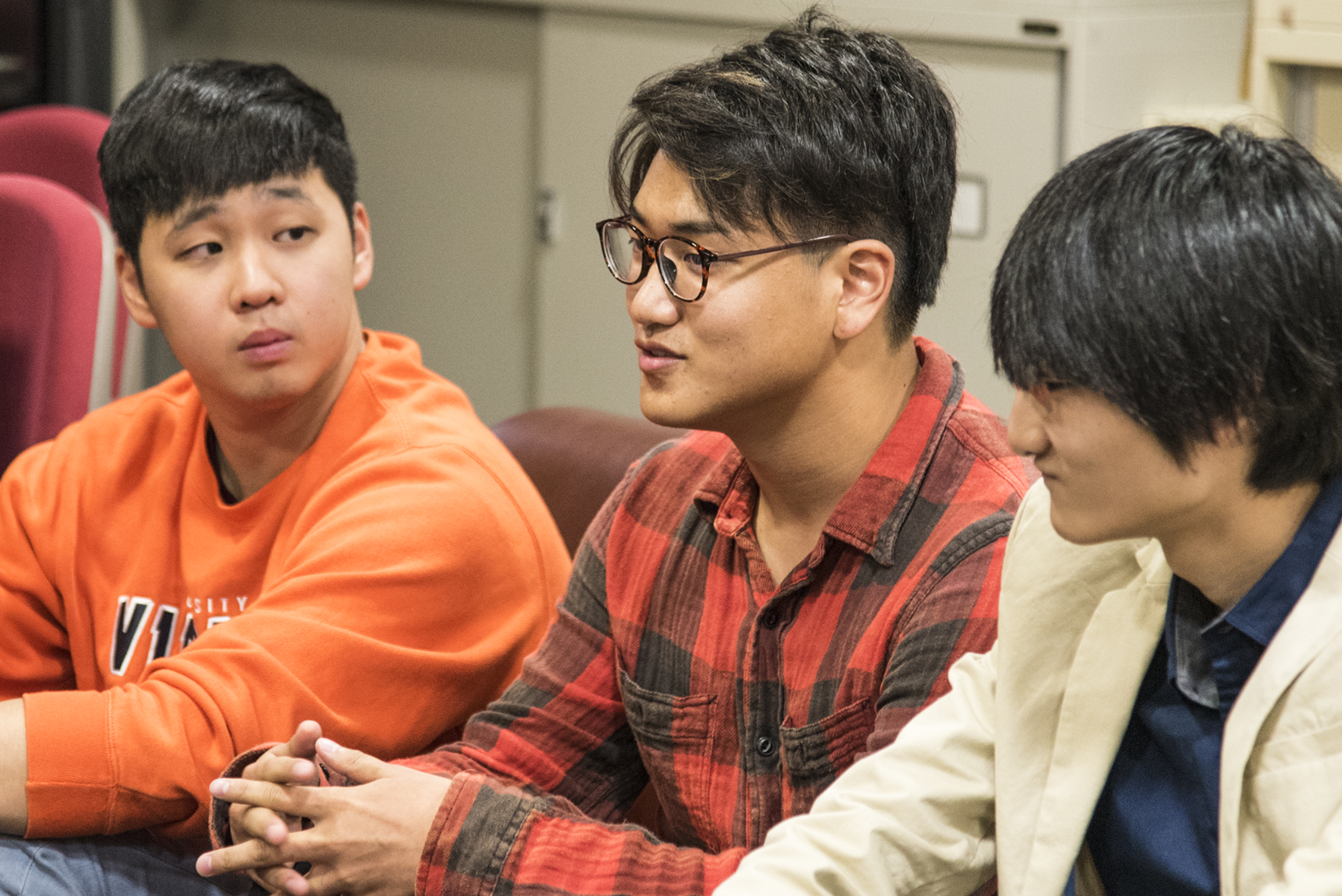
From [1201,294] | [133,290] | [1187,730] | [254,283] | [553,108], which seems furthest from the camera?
[553,108]

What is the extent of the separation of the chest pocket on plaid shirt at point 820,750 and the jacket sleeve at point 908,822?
113 mm

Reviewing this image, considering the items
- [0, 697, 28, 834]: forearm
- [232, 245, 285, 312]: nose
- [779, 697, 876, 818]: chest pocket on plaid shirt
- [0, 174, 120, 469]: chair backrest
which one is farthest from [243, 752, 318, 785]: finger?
[0, 174, 120, 469]: chair backrest

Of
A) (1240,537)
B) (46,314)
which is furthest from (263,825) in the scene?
(46,314)

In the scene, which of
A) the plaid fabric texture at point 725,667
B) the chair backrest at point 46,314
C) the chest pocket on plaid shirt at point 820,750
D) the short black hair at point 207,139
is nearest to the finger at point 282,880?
the plaid fabric texture at point 725,667

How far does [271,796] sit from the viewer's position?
128 cm

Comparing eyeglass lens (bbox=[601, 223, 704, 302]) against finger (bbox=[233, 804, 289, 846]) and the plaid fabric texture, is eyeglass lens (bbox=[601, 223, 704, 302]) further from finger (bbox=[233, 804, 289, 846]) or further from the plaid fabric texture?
finger (bbox=[233, 804, 289, 846])

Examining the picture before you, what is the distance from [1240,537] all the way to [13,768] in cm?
111

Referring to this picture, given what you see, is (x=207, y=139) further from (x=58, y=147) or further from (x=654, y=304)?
(x=58, y=147)

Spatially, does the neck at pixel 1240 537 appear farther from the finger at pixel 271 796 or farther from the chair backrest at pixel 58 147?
the chair backrest at pixel 58 147

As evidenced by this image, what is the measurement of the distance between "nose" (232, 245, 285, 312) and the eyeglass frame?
1.65 ft

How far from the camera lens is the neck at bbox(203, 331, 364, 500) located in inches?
66.8

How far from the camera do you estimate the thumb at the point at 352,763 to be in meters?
1.29

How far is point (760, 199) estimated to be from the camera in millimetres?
1233

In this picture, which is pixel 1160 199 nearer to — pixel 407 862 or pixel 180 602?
pixel 407 862
